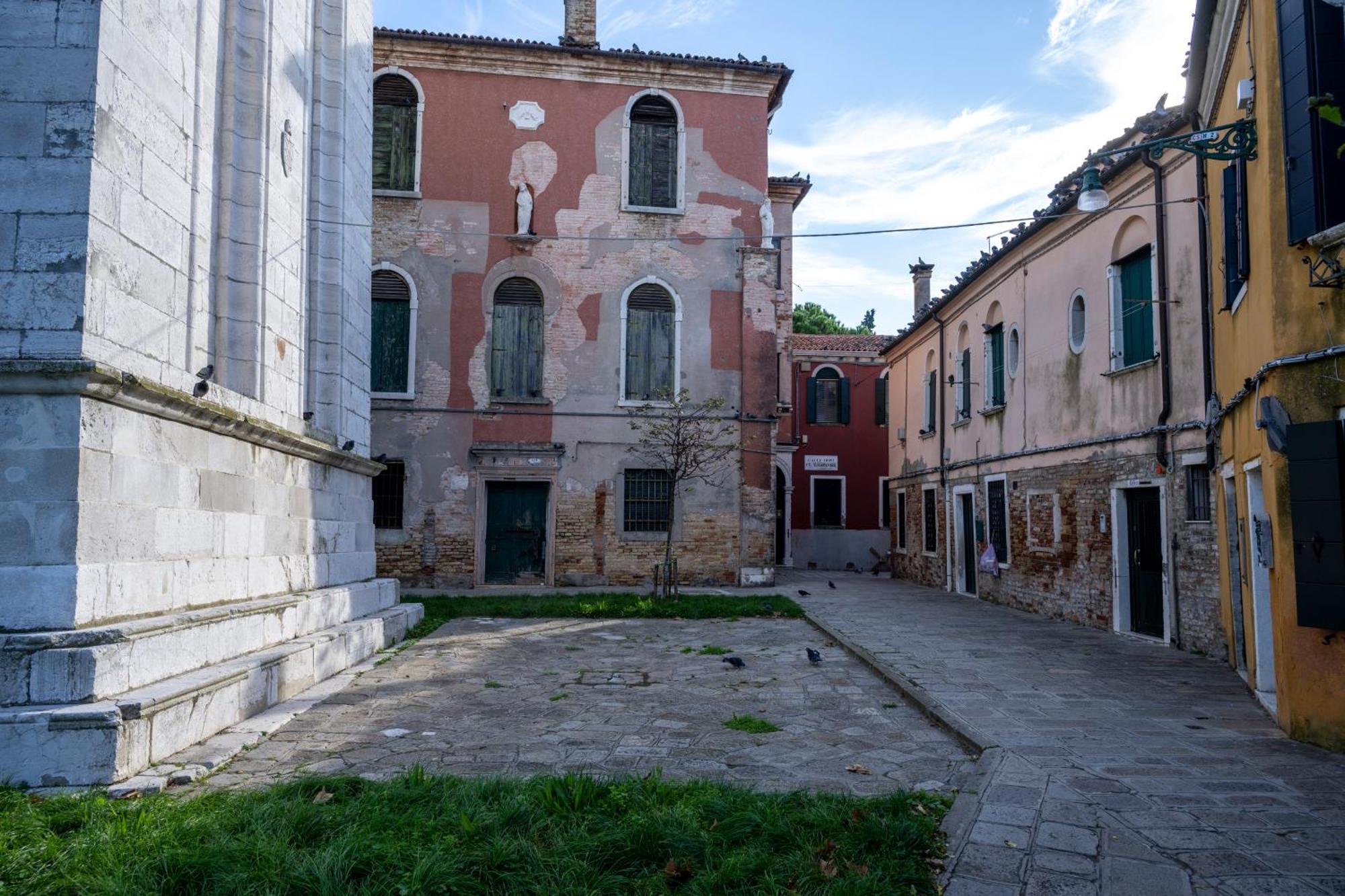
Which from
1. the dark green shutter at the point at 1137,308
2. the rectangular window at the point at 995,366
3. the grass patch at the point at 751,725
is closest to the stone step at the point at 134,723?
the grass patch at the point at 751,725

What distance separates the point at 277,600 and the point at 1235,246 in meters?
8.70

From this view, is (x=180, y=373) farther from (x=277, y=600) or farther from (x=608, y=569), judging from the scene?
(x=608, y=569)

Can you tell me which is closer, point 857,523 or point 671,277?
point 671,277

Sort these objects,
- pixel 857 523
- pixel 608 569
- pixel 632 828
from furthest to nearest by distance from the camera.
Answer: pixel 857 523 < pixel 608 569 < pixel 632 828

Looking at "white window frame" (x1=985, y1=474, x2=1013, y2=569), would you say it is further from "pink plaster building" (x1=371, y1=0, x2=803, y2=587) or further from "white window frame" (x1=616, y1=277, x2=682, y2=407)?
"white window frame" (x1=616, y1=277, x2=682, y2=407)

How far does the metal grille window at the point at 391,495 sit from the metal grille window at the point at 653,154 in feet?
22.6

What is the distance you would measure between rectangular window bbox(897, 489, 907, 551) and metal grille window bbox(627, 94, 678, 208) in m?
9.52

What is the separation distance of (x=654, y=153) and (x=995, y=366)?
25.6ft

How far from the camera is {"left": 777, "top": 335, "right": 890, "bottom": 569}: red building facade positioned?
2928cm

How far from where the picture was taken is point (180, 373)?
6512 millimetres

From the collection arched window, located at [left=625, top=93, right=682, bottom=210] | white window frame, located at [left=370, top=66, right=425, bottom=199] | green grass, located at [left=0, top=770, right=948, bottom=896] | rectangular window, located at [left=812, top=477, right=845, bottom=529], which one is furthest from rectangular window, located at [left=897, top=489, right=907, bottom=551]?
green grass, located at [left=0, top=770, right=948, bottom=896]

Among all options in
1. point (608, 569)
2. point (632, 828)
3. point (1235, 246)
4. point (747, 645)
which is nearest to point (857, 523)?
point (608, 569)

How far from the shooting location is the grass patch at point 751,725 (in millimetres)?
6371

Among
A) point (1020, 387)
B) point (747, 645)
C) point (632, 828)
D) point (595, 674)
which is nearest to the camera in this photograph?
point (632, 828)
